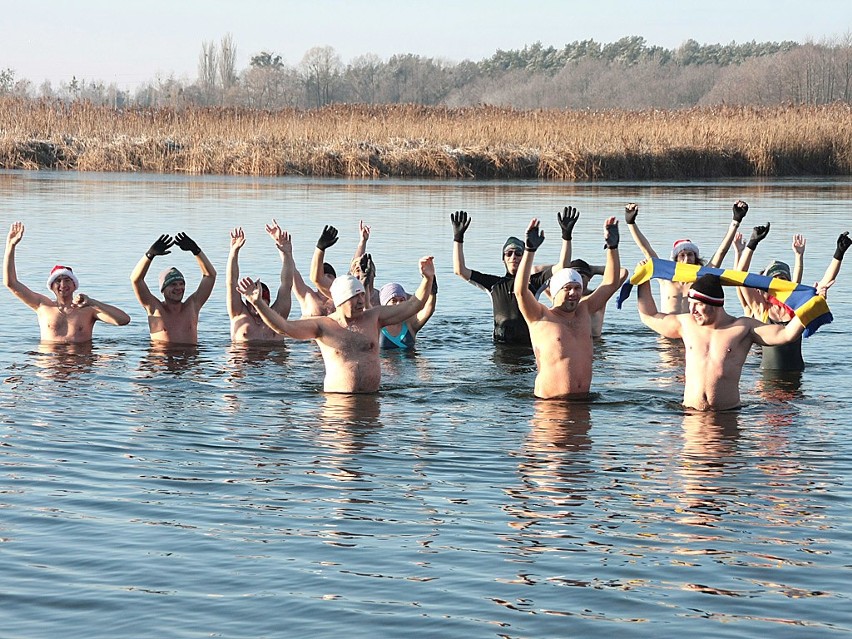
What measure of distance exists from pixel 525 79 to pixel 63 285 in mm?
122972

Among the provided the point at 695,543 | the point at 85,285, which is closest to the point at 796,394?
the point at 695,543

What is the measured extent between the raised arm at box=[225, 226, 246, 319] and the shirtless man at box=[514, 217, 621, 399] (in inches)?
107

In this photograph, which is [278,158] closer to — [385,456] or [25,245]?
[25,245]

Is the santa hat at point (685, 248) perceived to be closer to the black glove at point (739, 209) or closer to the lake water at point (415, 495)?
the black glove at point (739, 209)

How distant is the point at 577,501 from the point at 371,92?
12634 cm

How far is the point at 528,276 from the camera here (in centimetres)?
1072

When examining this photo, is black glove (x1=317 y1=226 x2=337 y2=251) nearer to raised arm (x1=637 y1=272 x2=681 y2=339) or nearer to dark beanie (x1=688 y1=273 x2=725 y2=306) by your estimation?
raised arm (x1=637 y1=272 x2=681 y2=339)

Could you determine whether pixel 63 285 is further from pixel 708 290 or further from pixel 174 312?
pixel 708 290

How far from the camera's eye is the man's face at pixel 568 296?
11.2 meters

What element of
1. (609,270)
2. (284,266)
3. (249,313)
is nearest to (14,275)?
(249,313)

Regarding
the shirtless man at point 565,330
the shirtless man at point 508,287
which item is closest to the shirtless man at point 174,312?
the shirtless man at point 508,287

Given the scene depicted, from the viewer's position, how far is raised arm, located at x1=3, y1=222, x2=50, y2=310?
1352 centimetres

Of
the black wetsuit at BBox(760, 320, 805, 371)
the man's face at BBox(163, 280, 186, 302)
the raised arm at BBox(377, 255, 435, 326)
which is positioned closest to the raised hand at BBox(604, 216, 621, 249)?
the raised arm at BBox(377, 255, 435, 326)

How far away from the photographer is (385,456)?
9531 mm
